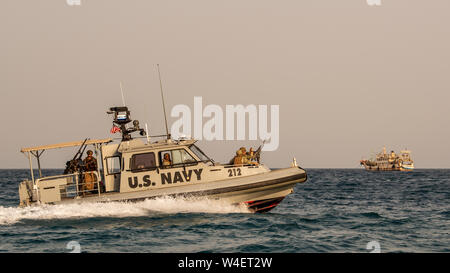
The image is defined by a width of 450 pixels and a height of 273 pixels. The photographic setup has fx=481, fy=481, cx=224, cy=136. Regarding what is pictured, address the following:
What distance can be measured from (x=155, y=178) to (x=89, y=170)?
237cm

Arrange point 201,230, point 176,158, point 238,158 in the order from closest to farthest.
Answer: point 201,230, point 176,158, point 238,158

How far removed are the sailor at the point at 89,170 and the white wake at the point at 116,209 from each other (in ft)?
3.02

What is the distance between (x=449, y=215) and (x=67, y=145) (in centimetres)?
1376

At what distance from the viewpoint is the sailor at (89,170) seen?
616 inches

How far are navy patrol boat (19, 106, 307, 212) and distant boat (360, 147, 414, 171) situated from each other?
380ft

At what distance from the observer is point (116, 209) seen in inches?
578

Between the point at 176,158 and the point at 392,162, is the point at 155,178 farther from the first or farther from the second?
the point at 392,162

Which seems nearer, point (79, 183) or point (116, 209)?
point (116, 209)

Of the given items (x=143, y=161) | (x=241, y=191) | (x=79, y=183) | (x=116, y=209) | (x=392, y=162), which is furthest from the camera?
(x=392, y=162)

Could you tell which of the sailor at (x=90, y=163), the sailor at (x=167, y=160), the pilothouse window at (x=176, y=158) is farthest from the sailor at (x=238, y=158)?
the sailor at (x=90, y=163)

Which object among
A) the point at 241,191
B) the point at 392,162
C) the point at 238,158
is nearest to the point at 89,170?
the point at 238,158

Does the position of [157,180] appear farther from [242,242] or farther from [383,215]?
[383,215]

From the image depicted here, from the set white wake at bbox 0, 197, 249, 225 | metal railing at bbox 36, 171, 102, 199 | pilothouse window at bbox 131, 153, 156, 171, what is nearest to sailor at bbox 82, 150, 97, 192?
metal railing at bbox 36, 171, 102, 199
